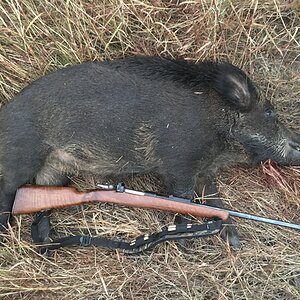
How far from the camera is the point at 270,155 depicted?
16.9 feet

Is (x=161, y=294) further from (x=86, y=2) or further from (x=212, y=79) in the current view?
(x=86, y=2)

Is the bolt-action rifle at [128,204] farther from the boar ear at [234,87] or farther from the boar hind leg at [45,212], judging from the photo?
the boar ear at [234,87]

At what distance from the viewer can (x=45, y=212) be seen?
5.05 meters

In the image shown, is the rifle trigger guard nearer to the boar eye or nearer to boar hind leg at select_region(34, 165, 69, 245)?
boar hind leg at select_region(34, 165, 69, 245)

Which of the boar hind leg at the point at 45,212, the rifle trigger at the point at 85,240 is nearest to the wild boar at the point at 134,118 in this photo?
the boar hind leg at the point at 45,212

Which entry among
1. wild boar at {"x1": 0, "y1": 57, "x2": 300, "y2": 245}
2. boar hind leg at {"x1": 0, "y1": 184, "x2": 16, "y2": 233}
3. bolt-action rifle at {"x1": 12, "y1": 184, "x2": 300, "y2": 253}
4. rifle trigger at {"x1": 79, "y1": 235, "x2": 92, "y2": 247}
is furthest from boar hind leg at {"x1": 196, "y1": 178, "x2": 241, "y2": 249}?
boar hind leg at {"x1": 0, "y1": 184, "x2": 16, "y2": 233}

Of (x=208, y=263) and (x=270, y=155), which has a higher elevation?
(x=270, y=155)

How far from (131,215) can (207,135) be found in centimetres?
95

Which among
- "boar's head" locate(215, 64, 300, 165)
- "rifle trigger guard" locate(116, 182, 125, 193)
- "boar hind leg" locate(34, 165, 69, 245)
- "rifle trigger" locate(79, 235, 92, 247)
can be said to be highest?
"boar's head" locate(215, 64, 300, 165)

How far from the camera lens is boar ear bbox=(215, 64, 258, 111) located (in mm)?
4773

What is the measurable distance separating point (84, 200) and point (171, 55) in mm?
1412

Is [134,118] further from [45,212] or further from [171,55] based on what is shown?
[45,212]

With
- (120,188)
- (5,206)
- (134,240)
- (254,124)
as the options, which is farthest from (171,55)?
(5,206)

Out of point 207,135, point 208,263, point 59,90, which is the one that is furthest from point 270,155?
point 59,90
